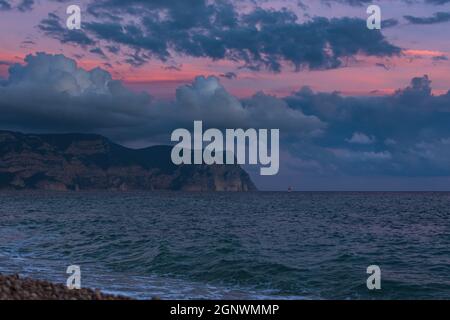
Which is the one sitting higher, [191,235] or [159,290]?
[191,235]

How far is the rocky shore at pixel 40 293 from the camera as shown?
16734mm

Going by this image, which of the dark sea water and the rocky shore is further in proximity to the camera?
the dark sea water

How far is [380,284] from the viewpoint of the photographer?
93.5 feet

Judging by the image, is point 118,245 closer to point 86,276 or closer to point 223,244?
point 223,244

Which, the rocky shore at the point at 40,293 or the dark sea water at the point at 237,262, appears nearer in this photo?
the rocky shore at the point at 40,293

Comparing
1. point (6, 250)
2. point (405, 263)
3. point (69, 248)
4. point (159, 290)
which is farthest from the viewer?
point (69, 248)

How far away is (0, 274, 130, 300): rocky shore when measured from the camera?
659 inches

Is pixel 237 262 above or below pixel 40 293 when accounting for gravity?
above

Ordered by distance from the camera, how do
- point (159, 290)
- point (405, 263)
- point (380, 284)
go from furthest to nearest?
point (405, 263) → point (380, 284) → point (159, 290)

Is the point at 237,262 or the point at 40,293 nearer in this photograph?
the point at 40,293

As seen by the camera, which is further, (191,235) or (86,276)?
(191,235)

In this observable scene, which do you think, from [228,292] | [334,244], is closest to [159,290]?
[228,292]

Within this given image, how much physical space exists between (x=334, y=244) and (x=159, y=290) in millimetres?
26136

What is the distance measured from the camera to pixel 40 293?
17.4m
